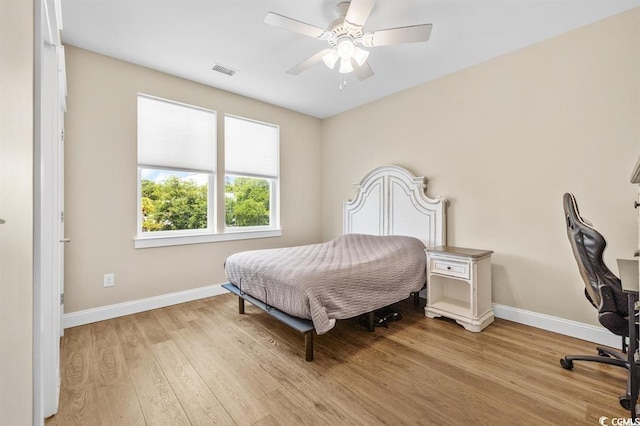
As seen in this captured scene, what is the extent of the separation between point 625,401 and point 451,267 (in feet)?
4.48

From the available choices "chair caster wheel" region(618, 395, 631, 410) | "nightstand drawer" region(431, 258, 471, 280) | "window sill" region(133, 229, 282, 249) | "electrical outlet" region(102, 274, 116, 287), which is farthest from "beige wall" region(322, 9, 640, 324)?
"electrical outlet" region(102, 274, 116, 287)

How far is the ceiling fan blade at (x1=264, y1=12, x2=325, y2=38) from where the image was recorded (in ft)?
6.12

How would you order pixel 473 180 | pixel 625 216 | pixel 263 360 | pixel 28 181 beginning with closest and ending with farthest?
pixel 28 181 → pixel 263 360 → pixel 625 216 → pixel 473 180

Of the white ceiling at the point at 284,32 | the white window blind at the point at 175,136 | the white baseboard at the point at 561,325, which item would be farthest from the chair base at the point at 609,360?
the white window blind at the point at 175,136

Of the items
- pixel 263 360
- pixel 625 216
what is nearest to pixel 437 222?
pixel 625 216

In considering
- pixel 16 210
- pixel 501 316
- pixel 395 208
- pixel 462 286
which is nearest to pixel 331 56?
pixel 395 208

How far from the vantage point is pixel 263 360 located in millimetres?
2098

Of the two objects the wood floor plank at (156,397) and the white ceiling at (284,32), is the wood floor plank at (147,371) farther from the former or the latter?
the white ceiling at (284,32)

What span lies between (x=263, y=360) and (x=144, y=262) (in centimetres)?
191

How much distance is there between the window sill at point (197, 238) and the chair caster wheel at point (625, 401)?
144 inches

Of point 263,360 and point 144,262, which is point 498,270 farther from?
point 144,262

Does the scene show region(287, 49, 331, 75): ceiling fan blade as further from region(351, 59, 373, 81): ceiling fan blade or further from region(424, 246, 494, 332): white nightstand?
region(424, 246, 494, 332): white nightstand

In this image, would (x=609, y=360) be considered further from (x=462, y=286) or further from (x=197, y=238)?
(x=197, y=238)

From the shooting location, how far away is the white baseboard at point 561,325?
7.55 ft
